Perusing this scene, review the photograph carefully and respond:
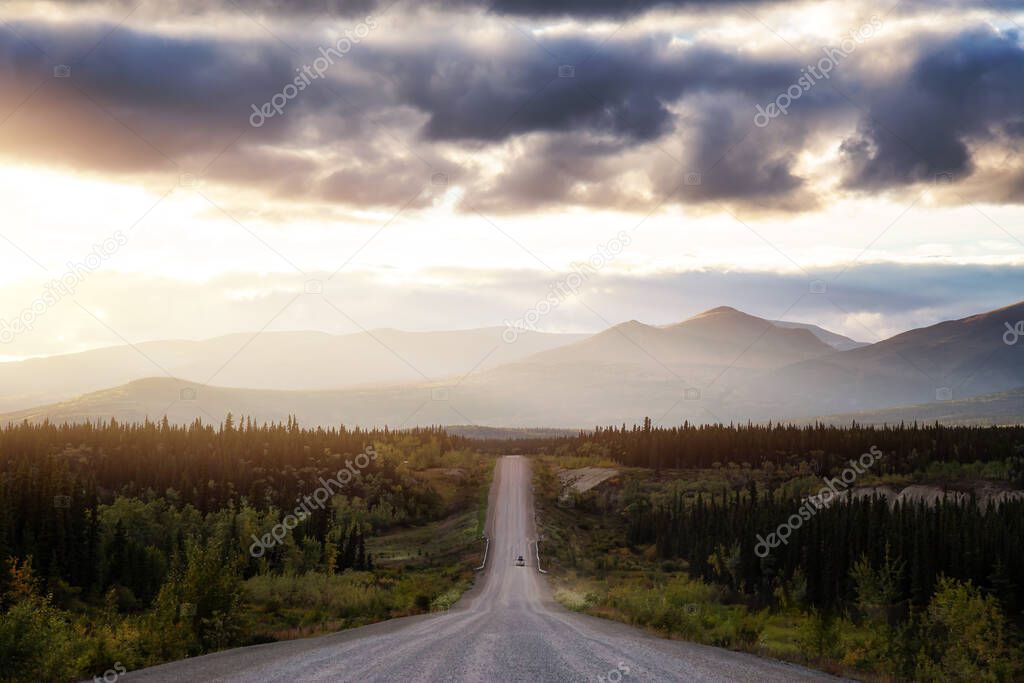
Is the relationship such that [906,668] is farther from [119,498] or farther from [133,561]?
[119,498]

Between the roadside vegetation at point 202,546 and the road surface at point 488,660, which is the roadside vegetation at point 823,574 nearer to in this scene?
the road surface at point 488,660

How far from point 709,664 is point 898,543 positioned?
90.4 m

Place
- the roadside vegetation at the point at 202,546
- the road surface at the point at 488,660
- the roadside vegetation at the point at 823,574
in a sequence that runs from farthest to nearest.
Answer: the roadside vegetation at the point at 823,574
the roadside vegetation at the point at 202,546
the road surface at the point at 488,660

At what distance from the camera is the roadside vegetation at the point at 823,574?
68.0 metres

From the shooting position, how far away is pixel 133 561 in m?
103

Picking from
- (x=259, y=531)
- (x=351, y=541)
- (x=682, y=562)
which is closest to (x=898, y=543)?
(x=682, y=562)

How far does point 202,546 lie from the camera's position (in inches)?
4461

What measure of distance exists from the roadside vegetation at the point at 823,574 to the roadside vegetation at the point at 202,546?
62.5 feet

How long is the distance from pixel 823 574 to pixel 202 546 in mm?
82633

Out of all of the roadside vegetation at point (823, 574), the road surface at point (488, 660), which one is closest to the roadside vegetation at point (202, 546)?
the road surface at point (488, 660)

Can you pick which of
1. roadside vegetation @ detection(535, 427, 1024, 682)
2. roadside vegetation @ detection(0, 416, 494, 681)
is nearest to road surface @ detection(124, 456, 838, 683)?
roadside vegetation @ detection(0, 416, 494, 681)

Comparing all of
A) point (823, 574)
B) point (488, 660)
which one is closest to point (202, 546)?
point (823, 574)

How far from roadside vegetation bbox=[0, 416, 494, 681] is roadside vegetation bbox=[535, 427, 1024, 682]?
19040mm

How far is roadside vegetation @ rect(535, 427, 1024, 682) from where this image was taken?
68.0m
